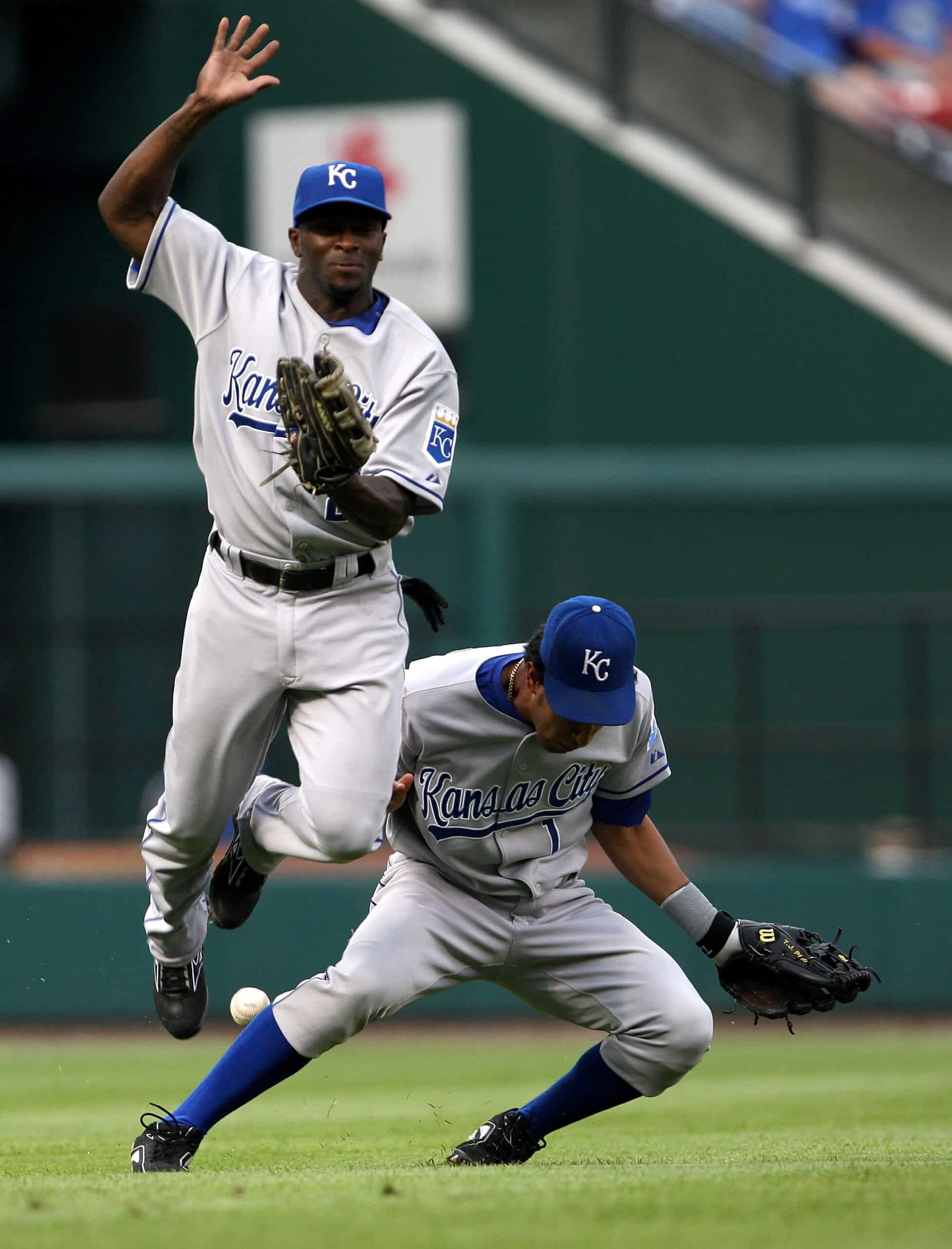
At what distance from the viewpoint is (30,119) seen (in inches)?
581

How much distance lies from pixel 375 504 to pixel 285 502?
29 centimetres

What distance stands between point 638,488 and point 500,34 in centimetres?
491

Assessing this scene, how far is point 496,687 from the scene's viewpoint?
188 inches

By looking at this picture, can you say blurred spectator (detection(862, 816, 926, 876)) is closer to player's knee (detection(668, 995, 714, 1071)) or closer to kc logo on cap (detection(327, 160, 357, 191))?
player's knee (detection(668, 995, 714, 1071))

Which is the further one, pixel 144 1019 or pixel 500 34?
pixel 500 34

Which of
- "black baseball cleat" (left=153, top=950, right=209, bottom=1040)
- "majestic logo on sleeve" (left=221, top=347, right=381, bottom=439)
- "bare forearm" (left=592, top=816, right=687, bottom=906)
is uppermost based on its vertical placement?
"majestic logo on sleeve" (left=221, top=347, right=381, bottom=439)

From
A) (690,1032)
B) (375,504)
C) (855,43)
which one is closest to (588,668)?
(375,504)

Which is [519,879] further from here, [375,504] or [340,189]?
[340,189]

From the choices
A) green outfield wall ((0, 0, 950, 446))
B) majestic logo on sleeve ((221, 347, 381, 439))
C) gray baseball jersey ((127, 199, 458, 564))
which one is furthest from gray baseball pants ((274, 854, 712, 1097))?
green outfield wall ((0, 0, 950, 446))

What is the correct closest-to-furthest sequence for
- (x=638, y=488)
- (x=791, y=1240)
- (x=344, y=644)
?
(x=791, y=1240)
(x=344, y=644)
(x=638, y=488)

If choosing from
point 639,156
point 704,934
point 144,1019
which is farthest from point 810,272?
point 704,934

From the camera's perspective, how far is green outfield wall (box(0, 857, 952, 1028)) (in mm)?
10148

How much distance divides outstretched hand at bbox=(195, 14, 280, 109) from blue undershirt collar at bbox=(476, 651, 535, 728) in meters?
1.51

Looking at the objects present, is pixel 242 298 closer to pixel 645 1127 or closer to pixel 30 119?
pixel 645 1127
